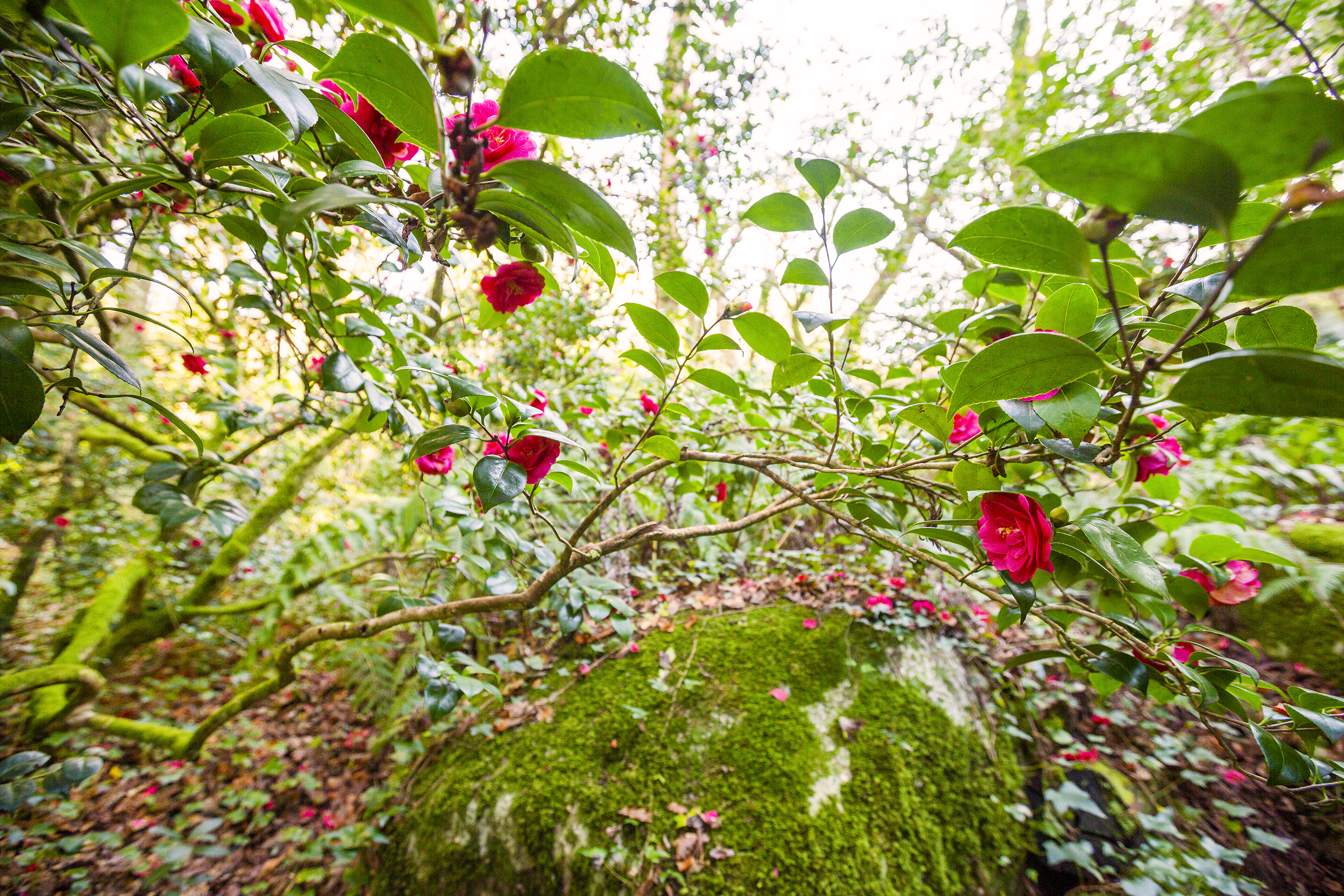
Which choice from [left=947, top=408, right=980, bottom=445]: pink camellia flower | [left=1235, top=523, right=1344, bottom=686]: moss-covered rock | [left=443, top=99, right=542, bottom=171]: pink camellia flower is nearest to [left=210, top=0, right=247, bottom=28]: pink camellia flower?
[left=443, top=99, right=542, bottom=171]: pink camellia flower

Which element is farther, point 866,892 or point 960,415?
point 866,892

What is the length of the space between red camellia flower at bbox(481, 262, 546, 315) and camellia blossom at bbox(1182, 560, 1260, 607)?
3.08ft

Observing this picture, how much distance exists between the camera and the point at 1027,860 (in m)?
1.23

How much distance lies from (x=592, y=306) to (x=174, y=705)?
2.89 meters

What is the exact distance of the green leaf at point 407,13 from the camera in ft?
0.77

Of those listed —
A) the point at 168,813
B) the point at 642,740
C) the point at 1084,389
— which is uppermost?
the point at 1084,389

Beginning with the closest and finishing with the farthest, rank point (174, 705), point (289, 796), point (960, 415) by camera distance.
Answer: point (960, 415)
point (289, 796)
point (174, 705)

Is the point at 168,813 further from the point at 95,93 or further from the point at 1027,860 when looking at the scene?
the point at 1027,860

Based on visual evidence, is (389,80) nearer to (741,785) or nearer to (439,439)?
(439,439)

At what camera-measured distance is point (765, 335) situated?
0.51m

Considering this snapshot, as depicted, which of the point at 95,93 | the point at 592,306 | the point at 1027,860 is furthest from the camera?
the point at 592,306

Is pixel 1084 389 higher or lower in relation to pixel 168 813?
higher

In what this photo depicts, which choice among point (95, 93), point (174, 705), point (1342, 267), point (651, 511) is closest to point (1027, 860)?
point (651, 511)

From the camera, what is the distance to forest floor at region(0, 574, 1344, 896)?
4.25 ft
